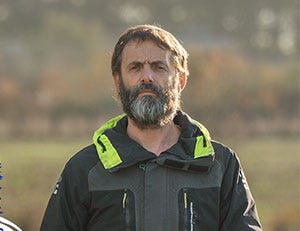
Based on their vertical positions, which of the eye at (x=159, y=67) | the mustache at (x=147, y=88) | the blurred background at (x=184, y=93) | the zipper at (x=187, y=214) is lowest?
the zipper at (x=187, y=214)

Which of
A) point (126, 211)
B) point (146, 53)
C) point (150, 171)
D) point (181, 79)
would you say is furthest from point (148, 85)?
point (126, 211)

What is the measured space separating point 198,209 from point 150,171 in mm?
273

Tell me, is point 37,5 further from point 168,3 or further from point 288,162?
point 288,162

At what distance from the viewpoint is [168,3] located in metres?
22.3

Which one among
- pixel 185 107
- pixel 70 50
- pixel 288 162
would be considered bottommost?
pixel 288 162

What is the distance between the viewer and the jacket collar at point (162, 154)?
373 cm

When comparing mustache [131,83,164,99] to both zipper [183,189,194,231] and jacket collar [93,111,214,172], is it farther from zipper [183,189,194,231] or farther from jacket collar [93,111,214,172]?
zipper [183,189,194,231]

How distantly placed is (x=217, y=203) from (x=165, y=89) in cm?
57

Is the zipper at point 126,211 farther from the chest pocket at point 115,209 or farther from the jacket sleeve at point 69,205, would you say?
the jacket sleeve at point 69,205

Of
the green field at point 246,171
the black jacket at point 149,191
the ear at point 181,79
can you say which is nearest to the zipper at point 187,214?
the black jacket at point 149,191

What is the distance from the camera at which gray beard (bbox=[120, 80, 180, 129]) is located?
12.5 ft

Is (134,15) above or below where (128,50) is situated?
above

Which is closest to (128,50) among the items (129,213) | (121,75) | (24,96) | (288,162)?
(121,75)

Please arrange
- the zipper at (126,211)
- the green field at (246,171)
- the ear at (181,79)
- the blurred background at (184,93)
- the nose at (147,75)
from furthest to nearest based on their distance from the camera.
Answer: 1. the blurred background at (184,93)
2. the green field at (246,171)
3. the ear at (181,79)
4. the nose at (147,75)
5. the zipper at (126,211)
